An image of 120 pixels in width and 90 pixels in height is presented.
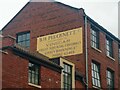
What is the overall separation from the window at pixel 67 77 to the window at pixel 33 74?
3280mm

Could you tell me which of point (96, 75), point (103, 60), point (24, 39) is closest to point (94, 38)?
point (103, 60)

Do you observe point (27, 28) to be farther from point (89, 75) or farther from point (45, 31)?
point (89, 75)

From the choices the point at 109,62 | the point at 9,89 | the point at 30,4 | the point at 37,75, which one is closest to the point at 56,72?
the point at 37,75

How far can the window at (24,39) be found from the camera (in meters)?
34.9

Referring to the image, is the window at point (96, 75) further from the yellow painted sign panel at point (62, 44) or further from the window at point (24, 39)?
the window at point (24, 39)

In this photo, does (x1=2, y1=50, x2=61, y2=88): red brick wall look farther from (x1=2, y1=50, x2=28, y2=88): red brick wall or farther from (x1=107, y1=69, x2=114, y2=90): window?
(x1=107, y1=69, x2=114, y2=90): window

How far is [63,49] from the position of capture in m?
32.3

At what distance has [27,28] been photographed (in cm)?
3553

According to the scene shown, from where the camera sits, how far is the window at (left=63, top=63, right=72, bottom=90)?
2712 cm

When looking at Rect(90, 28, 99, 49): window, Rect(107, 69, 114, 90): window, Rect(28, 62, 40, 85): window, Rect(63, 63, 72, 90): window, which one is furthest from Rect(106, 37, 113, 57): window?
Rect(28, 62, 40, 85): window

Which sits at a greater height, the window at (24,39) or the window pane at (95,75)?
the window at (24,39)

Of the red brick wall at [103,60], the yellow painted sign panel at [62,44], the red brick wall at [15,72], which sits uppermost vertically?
the yellow painted sign panel at [62,44]

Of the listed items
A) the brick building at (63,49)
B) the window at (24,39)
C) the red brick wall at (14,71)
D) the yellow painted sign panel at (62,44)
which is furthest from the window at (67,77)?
the window at (24,39)

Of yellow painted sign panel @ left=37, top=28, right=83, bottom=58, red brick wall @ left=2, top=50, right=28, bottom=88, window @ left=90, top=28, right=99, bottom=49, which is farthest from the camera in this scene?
window @ left=90, top=28, right=99, bottom=49
